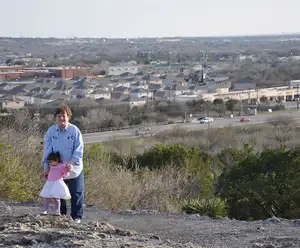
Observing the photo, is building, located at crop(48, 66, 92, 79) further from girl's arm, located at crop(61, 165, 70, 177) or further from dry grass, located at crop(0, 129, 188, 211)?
girl's arm, located at crop(61, 165, 70, 177)

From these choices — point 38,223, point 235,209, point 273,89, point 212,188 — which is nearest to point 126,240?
point 38,223

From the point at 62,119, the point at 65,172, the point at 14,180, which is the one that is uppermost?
the point at 62,119

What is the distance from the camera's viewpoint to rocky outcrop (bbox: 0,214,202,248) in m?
6.23

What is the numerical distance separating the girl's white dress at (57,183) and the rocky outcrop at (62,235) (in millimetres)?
→ 245

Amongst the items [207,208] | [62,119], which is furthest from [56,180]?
[207,208]

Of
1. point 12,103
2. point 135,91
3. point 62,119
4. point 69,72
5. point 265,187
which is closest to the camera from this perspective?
point 62,119

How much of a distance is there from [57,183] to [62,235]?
0.95 m

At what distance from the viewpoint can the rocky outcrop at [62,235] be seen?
6234 mm

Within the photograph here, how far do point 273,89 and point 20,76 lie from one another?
37.3 m

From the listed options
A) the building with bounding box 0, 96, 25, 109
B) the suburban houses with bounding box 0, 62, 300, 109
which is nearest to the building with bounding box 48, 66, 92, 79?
the suburban houses with bounding box 0, 62, 300, 109

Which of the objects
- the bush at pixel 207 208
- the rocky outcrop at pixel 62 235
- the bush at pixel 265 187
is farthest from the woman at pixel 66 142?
the bush at pixel 265 187

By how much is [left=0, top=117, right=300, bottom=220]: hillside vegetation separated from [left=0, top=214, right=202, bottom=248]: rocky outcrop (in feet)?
10.9

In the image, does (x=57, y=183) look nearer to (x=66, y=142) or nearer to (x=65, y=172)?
(x=65, y=172)

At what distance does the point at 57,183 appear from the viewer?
7.31 m
